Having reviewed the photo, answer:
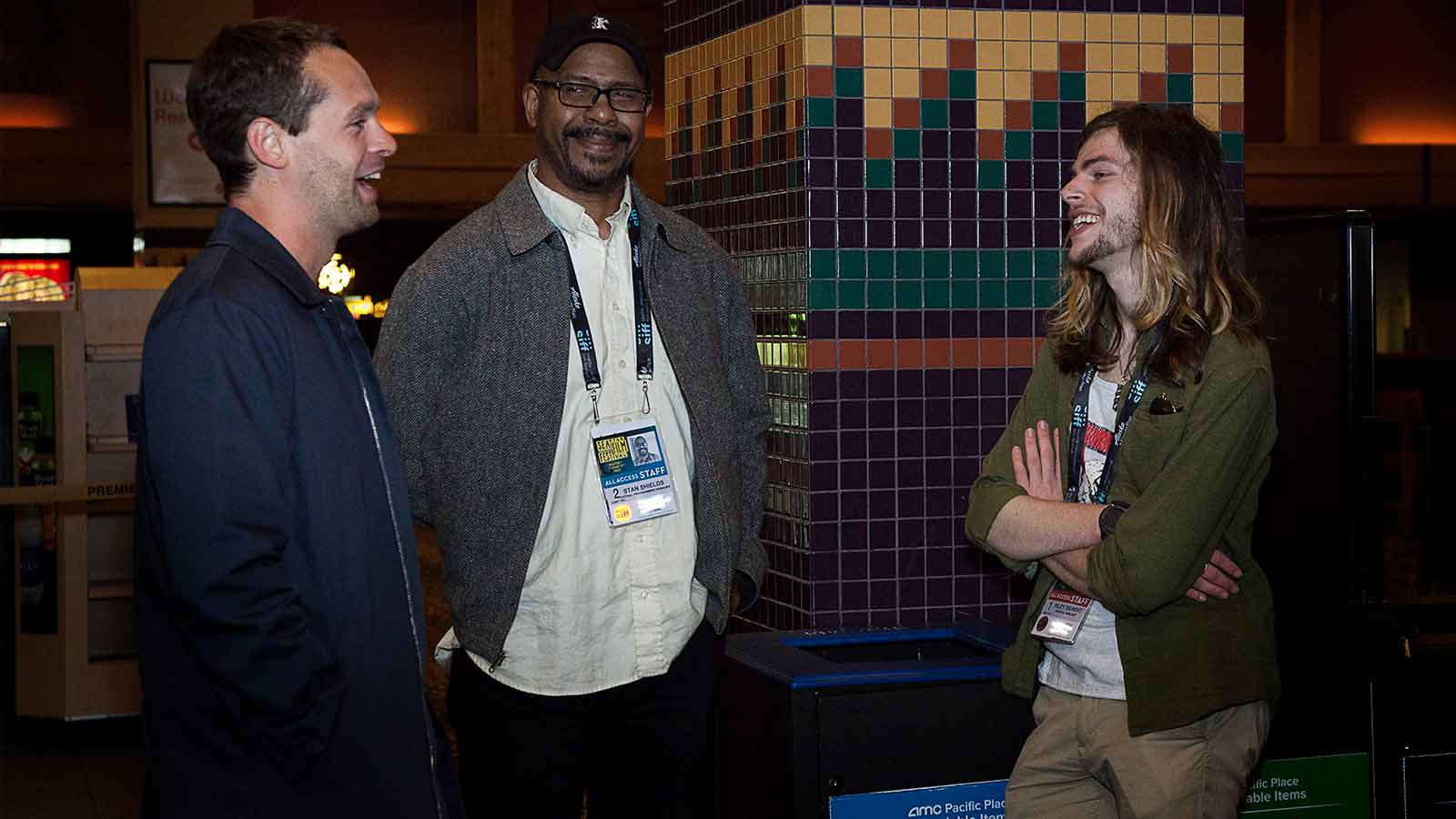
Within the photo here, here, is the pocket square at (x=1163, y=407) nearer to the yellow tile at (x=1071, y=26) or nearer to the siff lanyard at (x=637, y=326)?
the siff lanyard at (x=637, y=326)

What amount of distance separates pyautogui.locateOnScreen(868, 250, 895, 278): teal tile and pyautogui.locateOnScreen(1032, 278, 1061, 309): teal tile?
374 millimetres

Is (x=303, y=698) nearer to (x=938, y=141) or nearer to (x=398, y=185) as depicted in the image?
(x=938, y=141)

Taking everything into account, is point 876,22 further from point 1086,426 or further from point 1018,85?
point 1086,426

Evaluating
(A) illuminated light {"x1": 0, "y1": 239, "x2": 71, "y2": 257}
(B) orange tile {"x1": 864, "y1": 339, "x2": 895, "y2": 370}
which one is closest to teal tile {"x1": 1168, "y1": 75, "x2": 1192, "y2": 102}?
(B) orange tile {"x1": 864, "y1": 339, "x2": 895, "y2": 370}

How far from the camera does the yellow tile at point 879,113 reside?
3627 mm

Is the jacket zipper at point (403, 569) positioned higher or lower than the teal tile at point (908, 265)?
lower

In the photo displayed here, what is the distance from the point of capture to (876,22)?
11.9 ft

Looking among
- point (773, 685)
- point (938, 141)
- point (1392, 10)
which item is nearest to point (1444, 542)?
point (938, 141)

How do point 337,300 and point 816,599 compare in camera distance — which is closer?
point 337,300

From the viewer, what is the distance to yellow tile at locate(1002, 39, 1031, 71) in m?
3.73

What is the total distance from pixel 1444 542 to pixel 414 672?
972 cm

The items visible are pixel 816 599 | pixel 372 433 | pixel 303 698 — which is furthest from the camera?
pixel 816 599

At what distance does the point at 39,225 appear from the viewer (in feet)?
54.0

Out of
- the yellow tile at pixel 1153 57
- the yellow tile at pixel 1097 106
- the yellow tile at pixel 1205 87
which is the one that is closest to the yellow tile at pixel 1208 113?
the yellow tile at pixel 1205 87
